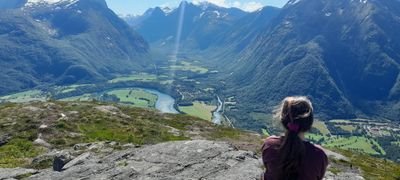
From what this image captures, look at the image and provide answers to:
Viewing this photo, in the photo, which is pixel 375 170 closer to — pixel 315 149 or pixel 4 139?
pixel 4 139

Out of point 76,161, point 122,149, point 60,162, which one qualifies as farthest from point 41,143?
point 76,161

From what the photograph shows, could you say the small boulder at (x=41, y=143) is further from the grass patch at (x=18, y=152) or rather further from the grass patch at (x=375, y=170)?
the grass patch at (x=375, y=170)

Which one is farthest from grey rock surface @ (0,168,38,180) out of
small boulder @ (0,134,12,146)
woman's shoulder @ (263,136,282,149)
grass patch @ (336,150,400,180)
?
grass patch @ (336,150,400,180)

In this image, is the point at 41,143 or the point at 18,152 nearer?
the point at 18,152

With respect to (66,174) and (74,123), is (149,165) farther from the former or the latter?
(74,123)

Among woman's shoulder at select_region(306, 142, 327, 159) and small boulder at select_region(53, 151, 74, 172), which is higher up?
woman's shoulder at select_region(306, 142, 327, 159)

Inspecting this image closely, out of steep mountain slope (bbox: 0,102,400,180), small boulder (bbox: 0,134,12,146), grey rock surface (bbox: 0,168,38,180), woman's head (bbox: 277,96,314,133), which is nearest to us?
woman's head (bbox: 277,96,314,133)

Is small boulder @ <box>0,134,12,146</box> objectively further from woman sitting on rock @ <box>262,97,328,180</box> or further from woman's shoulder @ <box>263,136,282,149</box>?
woman sitting on rock @ <box>262,97,328,180</box>

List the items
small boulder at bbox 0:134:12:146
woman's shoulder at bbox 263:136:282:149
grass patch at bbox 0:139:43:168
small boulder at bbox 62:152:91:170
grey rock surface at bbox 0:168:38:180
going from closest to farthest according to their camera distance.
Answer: woman's shoulder at bbox 263:136:282:149 < grey rock surface at bbox 0:168:38:180 < small boulder at bbox 62:152:91:170 < grass patch at bbox 0:139:43:168 < small boulder at bbox 0:134:12:146
